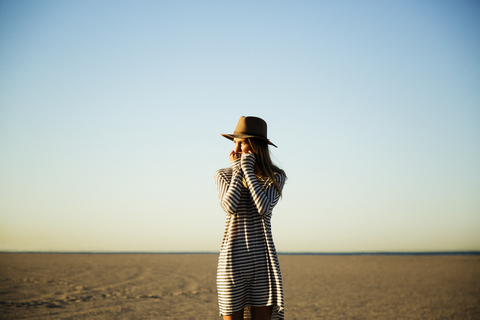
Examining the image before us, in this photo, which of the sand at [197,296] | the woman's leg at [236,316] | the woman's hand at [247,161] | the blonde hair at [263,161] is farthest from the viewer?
the sand at [197,296]

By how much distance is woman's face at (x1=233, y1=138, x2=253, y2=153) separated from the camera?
3436 millimetres

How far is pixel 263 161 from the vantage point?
3.42m

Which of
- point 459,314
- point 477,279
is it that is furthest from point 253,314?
point 477,279

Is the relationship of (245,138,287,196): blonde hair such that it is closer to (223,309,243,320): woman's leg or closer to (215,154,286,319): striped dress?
(215,154,286,319): striped dress

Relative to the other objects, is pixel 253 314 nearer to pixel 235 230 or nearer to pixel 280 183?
pixel 235 230

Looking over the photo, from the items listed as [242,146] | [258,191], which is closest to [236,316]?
[258,191]

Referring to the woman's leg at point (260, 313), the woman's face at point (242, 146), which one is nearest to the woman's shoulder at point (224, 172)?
the woman's face at point (242, 146)

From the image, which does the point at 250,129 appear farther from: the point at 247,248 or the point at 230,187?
the point at 247,248

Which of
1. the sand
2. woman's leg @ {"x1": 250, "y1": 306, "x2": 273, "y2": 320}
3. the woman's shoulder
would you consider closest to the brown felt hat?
the woman's shoulder

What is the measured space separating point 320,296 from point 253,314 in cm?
807

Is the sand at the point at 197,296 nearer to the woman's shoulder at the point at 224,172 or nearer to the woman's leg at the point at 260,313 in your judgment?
the woman's leg at the point at 260,313

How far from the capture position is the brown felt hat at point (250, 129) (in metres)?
3.43

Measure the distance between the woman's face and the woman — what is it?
0.05 m

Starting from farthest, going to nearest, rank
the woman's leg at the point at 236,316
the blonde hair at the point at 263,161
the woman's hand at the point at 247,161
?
the blonde hair at the point at 263,161 < the woman's hand at the point at 247,161 < the woman's leg at the point at 236,316
